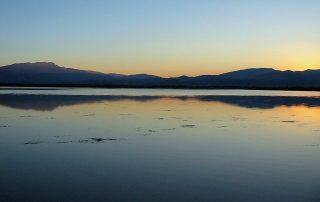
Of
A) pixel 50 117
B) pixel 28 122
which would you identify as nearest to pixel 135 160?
pixel 28 122

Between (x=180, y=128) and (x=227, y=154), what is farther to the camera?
(x=180, y=128)

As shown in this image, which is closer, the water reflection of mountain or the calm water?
the calm water

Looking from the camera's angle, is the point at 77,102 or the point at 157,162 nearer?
the point at 157,162

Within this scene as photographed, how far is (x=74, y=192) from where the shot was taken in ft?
18.0

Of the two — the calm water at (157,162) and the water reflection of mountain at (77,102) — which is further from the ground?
the water reflection of mountain at (77,102)

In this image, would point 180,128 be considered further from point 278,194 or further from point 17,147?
point 278,194

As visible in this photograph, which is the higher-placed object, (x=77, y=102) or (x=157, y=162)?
(x=77, y=102)

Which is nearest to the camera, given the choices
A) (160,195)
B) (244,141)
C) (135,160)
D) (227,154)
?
(160,195)

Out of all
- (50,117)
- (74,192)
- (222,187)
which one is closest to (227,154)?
(222,187)

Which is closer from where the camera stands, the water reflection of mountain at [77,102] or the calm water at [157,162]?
the calm water at [157,162]

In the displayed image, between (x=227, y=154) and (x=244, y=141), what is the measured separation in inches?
77.0

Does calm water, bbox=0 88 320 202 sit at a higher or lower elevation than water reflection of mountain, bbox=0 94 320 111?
lower

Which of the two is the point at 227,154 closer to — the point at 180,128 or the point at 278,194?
the point at 278,194

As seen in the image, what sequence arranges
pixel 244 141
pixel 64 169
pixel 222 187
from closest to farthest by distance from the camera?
pixel 222 187 < pixel 64 169 < pixel 244 141
